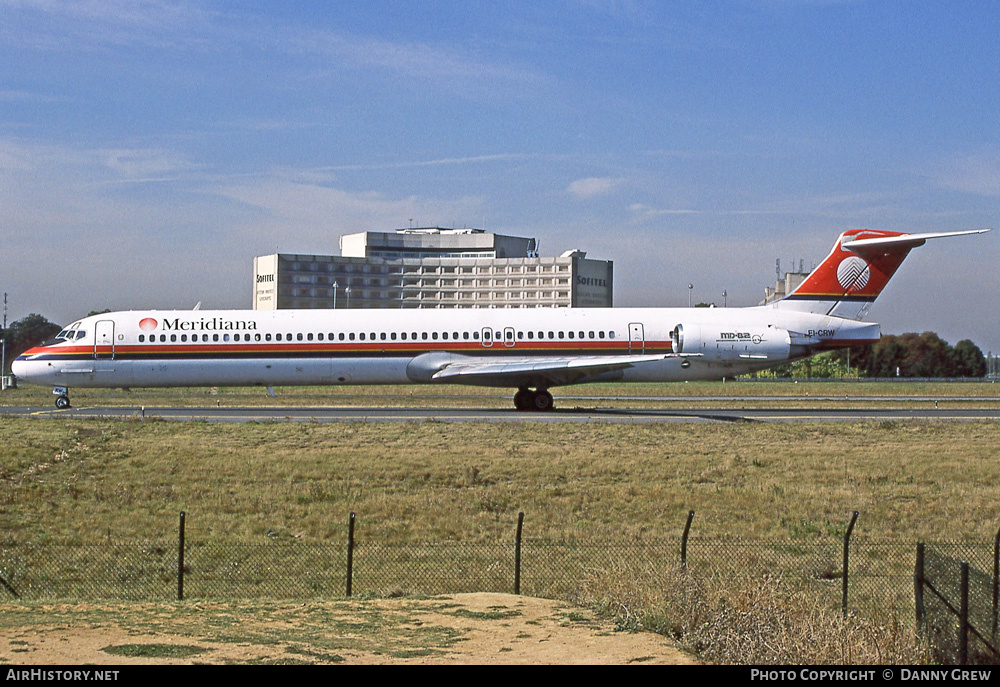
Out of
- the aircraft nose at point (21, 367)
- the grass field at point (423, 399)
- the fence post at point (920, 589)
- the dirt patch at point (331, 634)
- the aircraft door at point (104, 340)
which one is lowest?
the dirt patch at point (331, 634)

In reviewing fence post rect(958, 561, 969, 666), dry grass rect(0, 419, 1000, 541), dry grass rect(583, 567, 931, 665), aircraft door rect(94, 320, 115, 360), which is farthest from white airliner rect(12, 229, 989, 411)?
fence post rect(958, 561, 969, 666)

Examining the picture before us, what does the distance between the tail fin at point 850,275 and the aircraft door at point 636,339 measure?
6611mm

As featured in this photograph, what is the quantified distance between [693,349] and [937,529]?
16.7m

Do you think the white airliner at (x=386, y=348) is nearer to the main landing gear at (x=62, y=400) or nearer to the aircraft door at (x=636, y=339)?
the aircraft door at (x=636, y=339)

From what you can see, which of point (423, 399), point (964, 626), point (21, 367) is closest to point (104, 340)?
point (21, 367)

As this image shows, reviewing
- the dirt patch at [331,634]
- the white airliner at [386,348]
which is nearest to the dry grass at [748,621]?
the dirt patch at [331,634]

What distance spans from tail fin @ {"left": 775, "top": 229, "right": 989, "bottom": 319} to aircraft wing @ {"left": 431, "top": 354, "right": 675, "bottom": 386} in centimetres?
704

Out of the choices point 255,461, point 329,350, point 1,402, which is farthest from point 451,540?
point 1,402

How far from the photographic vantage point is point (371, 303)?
184 metres

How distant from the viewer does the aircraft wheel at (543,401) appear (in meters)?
40.6

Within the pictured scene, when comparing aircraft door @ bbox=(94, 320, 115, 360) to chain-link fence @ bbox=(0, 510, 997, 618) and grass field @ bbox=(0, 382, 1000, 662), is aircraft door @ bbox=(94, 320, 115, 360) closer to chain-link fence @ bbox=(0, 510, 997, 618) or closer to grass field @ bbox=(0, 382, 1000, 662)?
grass field @ bbox=(0, 382, 1000, 662)
